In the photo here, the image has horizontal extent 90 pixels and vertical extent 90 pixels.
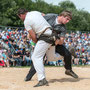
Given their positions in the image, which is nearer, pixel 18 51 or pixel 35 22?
pixel 35 22

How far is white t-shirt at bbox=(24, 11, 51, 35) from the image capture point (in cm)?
466

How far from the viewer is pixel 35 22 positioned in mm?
4676

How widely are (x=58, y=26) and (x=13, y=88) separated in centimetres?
171

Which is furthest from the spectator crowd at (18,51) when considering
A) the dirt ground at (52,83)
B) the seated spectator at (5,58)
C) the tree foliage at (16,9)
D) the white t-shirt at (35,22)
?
the tree foliage at (16,9)

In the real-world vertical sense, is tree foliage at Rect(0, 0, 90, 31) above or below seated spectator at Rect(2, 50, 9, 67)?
above

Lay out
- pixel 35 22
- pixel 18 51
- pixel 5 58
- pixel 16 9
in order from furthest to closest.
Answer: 1. pixel 16 9
2. pixel 18 51
3. pixel 5 58
4. pixel 35 22

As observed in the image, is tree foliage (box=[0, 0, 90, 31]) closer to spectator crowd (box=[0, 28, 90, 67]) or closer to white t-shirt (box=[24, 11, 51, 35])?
spectator crowd (box=[0, 28, 90, 67])

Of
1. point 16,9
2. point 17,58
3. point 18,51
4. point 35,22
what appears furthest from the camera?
point 16,9

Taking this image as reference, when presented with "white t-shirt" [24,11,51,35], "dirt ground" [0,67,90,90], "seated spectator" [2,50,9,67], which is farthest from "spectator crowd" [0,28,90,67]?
"white t-shirt" [24,11,51,35]

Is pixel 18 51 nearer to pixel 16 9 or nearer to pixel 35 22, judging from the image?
pixel 35 22

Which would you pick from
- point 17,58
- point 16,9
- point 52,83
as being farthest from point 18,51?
point 16,9

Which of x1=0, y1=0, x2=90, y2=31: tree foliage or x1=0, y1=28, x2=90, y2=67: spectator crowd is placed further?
x1=0, y1=0, x2=90, y2=31: tree foliage

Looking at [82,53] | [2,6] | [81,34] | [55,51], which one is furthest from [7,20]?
[55,51]

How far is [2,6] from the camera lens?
125 feet
